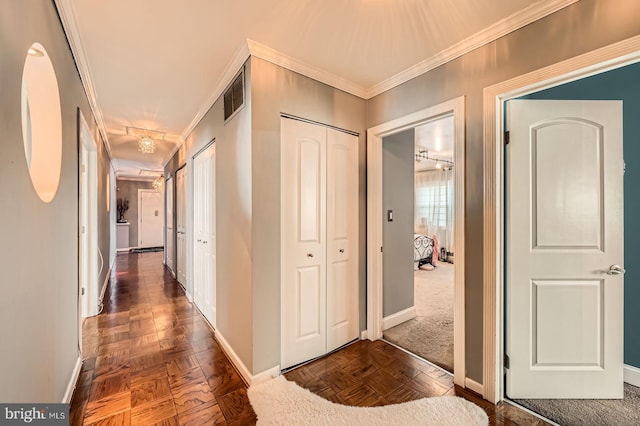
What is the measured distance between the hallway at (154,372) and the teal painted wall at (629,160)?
9.07 feet

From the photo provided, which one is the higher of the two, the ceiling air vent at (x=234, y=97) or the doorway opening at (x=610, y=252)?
the ceiling air vent at (x=234, y=97)

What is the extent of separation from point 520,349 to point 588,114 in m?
1.62

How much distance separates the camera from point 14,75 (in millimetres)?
1046

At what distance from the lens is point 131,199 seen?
30.2 ft

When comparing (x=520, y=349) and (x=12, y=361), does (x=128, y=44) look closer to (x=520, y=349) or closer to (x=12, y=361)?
(x=12, y=361)

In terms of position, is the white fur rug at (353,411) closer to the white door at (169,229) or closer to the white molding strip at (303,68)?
the white molding strip at (303,68)

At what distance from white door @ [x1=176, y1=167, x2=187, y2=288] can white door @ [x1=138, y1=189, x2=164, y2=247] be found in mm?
5633

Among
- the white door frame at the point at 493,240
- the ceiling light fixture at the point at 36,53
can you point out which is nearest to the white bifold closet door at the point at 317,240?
the white door frame at the point at 493,240

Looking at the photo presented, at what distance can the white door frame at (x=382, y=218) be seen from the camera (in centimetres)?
195

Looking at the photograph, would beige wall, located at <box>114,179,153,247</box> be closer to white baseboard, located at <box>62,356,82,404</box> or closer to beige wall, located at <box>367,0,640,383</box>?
white baseboard, located at <box>62,356,82,404</box>

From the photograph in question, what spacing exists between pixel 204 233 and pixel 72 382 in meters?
1.75

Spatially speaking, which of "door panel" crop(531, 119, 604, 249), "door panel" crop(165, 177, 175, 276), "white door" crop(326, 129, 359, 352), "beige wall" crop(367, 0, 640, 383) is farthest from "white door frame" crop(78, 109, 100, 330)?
"door panel" crop(531, 119, 604, 249)

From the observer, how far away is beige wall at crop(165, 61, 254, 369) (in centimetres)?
206

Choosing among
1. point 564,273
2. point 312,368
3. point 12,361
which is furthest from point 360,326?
point 12,361
